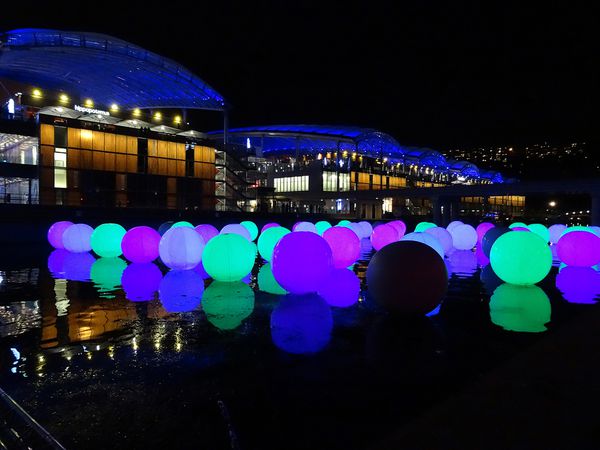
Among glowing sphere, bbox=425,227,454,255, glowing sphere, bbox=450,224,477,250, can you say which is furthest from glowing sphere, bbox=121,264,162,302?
glowing sphere, bbox=450,224,477,250

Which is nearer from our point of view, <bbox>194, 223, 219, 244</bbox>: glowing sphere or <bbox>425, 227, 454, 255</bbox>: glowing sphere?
<bbox>194, 223, 219, 244</bbox>: glowing sphere

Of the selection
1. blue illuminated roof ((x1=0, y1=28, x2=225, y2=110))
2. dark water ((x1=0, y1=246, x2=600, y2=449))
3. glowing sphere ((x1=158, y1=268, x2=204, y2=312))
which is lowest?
dark water ((x1=0, y1=246, x2=600, y2=449))

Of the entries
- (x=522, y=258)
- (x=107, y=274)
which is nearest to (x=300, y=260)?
(x=522, y=258)

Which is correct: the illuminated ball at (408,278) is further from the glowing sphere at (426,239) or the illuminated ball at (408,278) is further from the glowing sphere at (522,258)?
the glowing sphere at (426,239)

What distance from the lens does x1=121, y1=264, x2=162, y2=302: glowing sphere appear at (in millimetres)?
9250

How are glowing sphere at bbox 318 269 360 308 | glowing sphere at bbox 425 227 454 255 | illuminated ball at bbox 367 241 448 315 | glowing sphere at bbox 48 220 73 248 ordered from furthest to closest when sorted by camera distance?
glowing sphere at bbox 48 220 73 248, glowing sphere at bbox 425 227 454 255, glowing sphere at bbox 318 269 360 308, illuminated ball at bbox 367 241 448 315

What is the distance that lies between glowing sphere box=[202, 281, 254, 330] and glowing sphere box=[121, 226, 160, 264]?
4108 millimetres

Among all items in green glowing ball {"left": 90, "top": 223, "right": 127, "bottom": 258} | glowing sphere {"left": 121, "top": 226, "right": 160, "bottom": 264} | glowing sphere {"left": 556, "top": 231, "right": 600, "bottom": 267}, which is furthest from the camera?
green glowing ball {"left": 90, "top": 223, "right": 127, "bottom": 258}

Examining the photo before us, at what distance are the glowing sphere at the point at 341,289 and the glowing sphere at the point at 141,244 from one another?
5.99 metres

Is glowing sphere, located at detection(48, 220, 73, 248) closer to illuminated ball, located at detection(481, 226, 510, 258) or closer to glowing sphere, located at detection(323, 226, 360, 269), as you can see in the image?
glowing sphere, located at detection(323, 226, 360, 269)

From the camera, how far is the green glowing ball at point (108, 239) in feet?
52.2

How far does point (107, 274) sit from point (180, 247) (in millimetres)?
2256

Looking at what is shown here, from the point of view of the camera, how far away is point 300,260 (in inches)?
350

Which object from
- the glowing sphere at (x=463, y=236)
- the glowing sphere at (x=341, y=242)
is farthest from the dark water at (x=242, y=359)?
the glowing sphere at (x=463, y=236)
